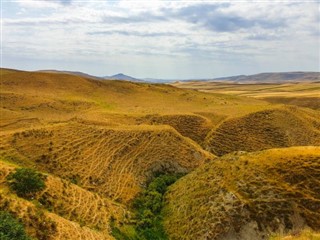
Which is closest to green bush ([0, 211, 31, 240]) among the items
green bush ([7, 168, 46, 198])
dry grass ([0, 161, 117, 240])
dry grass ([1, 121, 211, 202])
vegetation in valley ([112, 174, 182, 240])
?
dry grass ([0, 161, 117, 240])

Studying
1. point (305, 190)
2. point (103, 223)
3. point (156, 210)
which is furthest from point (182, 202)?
point (305, 190)

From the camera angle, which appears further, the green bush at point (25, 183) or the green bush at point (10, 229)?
the green bush at point (25, 183)

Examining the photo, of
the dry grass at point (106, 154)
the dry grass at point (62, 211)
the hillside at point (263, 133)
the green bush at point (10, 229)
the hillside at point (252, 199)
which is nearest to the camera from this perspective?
the green bush at point (10, 229)

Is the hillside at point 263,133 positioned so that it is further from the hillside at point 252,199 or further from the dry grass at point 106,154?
the hillside at point 252,199

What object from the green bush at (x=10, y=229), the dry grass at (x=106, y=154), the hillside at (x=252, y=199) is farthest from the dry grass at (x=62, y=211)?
the hillside at (x=252, y=199)

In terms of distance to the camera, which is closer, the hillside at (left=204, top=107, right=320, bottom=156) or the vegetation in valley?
the vegetation in valley

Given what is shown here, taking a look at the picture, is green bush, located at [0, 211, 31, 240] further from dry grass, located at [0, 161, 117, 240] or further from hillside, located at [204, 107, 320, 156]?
hillside, located at [204, 107, 320, 156]

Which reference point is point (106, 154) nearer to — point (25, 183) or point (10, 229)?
point (25, 183)
